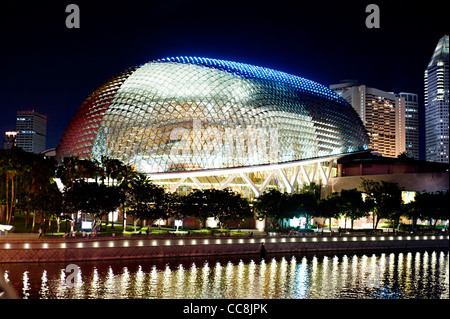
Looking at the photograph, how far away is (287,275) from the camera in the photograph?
133 feet

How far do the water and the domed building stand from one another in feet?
97.6

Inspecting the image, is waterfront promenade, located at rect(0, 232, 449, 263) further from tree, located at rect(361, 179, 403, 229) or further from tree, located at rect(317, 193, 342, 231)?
tree, located at rect(317, 193, 342, 231)

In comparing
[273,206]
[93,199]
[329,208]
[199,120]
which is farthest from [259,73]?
[93,199]

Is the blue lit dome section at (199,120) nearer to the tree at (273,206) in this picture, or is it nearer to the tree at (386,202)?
the tree at (273,206)

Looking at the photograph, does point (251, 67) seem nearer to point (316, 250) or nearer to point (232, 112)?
point (232, 112)

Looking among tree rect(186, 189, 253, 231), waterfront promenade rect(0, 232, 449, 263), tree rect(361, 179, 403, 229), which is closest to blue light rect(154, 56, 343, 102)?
tree rect(361, 179, 403, 229)

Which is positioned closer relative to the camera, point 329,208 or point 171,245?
point 171,245

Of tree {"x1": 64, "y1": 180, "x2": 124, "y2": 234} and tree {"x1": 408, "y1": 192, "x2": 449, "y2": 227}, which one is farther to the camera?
tree {"x1": 408, "y1": 192, "x2": 449, "y2": 227}

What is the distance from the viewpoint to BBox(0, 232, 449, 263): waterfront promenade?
42906 millimetres

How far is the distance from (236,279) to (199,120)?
A: 138 feet

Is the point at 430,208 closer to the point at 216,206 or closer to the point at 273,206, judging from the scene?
the point at 273,206

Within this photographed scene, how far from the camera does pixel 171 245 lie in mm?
48219
